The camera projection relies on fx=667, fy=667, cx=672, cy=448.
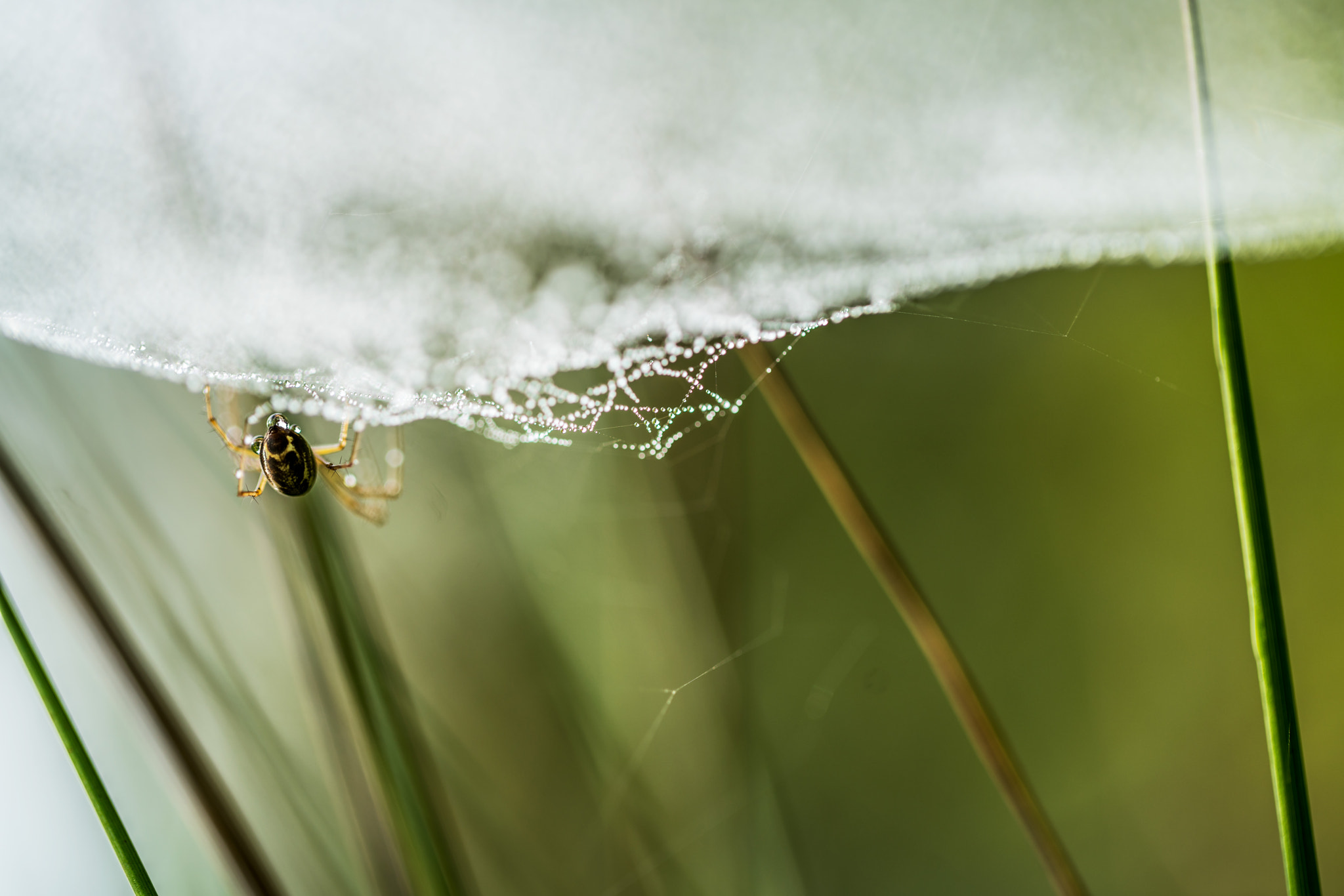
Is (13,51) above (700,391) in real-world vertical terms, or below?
above

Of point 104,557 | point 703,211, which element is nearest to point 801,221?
point 703,211

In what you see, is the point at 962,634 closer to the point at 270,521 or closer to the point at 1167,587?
the point at 1167,587

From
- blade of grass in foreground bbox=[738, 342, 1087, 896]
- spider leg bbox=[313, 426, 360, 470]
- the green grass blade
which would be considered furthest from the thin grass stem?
blade of grass in foreground bbox=[738, 342, 1087, 896]

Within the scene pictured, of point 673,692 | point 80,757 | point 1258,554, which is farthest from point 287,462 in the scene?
point 1258,554

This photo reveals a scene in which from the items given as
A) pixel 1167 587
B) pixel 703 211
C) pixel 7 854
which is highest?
pixel 703 211

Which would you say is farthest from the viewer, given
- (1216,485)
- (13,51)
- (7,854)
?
(1216,485)

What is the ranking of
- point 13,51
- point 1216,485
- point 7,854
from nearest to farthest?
point 13,51 < point 7,854 < point 1216,485

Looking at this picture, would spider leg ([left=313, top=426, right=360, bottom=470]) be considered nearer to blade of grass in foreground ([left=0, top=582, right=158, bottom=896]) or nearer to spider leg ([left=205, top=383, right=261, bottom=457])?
spider leg ([left=205, top=383, right=261, bottom=457])
